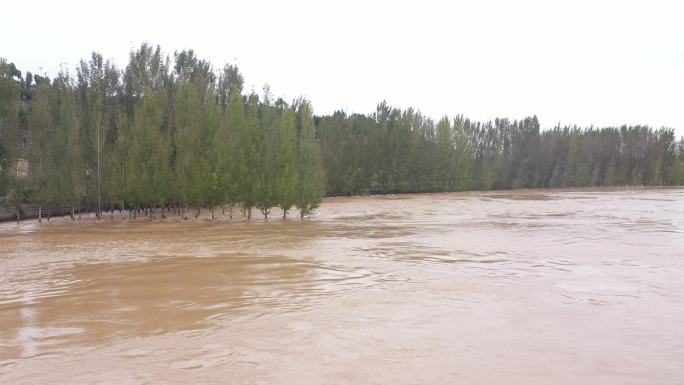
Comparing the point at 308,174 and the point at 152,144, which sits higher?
the point at 152,144

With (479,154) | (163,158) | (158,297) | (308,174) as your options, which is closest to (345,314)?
(158,297)

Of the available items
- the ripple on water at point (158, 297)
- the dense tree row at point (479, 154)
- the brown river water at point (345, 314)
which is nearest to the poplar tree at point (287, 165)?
the brown river water at point (345, 314)

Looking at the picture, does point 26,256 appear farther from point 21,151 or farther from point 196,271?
→ point 21,151

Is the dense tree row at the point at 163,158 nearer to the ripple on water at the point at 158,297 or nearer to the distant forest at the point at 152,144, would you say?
the distant forest at the point at 152,144

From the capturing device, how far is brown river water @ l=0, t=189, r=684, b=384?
5418mm

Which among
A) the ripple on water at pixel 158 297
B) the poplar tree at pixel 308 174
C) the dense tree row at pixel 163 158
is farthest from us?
the poplar tree at pixel 308 174

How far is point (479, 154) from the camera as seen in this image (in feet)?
246

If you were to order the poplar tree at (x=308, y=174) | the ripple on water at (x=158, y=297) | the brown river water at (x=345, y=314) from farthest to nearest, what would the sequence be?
the poplar tree at (x=308, y=174) → the ripple on water at (x=158, y=297) → the brown river water at (x=345, y=314)

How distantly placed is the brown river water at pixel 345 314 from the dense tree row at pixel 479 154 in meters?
37.8

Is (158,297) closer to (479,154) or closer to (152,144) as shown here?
(152,144)

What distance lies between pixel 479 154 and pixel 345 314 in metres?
70.5

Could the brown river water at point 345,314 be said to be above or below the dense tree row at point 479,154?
below

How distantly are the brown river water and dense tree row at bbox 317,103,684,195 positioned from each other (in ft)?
124

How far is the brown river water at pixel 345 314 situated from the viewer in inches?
213
